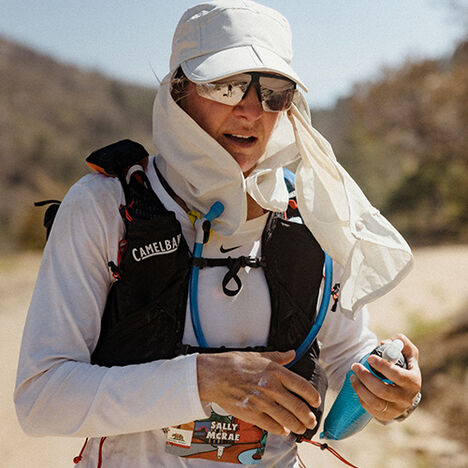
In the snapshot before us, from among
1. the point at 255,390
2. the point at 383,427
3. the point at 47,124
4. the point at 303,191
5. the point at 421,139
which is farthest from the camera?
the point at 47,124

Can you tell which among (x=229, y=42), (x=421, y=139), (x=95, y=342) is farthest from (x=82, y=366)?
(x=421, y=139)

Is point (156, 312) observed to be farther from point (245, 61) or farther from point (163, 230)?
point (245, 61)

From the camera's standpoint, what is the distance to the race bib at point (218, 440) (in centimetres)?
173

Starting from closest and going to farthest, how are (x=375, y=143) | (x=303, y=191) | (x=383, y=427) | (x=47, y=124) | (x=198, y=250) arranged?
(x=198, y=250)
(x=303, y=191)
(x=383, y=427)
(x=375, y=143)
(x=47, y=124)

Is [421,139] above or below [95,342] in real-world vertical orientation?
below

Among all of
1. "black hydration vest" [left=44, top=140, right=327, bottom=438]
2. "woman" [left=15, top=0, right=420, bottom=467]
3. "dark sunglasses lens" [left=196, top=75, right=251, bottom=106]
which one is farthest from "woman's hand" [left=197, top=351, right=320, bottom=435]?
"dark sunglasses lens" [left=196, top=75, right=251, bottom=106]

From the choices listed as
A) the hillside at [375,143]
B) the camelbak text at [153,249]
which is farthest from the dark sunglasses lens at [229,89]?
the hillside at [375,143]

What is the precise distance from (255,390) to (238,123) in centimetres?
80

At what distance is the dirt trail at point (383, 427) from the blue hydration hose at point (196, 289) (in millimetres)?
3661

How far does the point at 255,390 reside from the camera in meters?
1.55

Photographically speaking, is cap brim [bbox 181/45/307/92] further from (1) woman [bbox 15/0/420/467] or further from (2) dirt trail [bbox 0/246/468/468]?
(2) dirt trail [bbox 0/246/468/468]

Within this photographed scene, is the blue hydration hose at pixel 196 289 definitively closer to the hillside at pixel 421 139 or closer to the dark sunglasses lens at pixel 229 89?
the dark sunglasses lens at pixel 229 89

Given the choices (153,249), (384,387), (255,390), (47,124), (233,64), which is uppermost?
(233,64)

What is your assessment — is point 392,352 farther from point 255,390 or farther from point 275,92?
point 275,92
